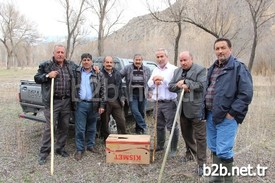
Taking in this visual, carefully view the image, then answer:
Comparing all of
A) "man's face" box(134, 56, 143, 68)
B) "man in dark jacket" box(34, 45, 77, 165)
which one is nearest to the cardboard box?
"man in dark jacket" box(34, 45, 77, 165)

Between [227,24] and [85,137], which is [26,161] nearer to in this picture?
[85,137]

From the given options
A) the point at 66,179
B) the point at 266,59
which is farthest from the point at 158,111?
the point at 266,59

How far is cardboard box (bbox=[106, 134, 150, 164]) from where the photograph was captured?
15.9 feet

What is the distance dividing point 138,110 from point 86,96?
66.9 inches

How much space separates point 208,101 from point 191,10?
42.4 ft

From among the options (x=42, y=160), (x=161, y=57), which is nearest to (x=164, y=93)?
(x=161, y=57)

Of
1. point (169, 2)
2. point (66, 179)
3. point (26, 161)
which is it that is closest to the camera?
point (66, 179)

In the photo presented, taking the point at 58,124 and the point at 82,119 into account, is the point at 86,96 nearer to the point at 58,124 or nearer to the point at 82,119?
the point at 82,119

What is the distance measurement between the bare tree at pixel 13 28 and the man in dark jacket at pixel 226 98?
157ft

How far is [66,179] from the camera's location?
4258 millimetres

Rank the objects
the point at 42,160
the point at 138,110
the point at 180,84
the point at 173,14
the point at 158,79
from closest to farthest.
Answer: the point at 180,84, the point at 42,160, the point at 158,79, the point at 138,110, the point at 173,14

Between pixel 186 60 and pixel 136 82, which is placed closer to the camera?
pixel 186 60

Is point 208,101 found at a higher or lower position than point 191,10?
lower

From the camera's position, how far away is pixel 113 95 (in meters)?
5.57
